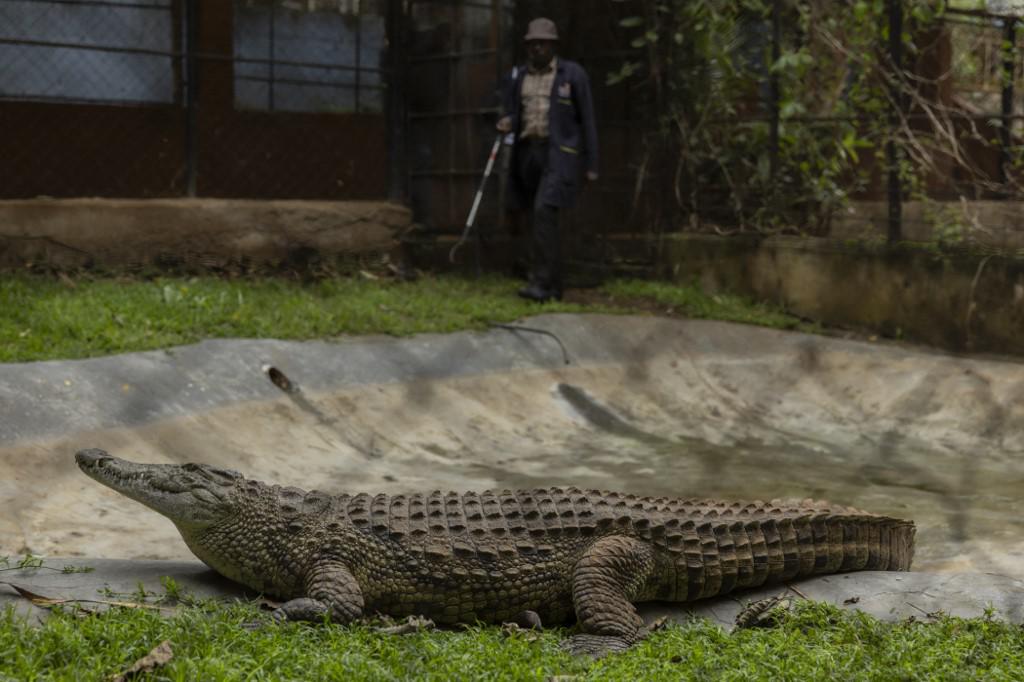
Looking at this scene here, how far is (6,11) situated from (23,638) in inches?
269

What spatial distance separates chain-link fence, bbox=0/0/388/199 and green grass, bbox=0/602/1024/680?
6.30 meters

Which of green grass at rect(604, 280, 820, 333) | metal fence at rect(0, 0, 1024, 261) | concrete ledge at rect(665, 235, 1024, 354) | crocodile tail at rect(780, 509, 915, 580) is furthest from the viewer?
green grass at rect(604, 280, 820, 333)

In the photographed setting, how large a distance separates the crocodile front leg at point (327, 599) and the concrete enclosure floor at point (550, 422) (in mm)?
974

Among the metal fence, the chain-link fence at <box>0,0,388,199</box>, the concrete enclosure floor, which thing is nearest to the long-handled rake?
the metal fence

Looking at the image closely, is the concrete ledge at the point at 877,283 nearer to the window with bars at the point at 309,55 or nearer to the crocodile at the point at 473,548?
the window with bars at the point at 309,55

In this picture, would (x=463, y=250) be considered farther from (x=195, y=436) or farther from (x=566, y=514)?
(x=566, y=514)

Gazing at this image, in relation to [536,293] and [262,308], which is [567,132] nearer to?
[536,293]

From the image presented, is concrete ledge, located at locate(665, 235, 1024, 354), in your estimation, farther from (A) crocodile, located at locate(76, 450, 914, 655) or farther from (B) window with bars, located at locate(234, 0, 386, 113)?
(A) crocodile, located at locate(76, 450, 914, 655)

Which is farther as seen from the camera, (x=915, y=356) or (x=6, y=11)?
(x=6, y=11)

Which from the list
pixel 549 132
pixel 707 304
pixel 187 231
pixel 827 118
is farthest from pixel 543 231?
pixel 187 231

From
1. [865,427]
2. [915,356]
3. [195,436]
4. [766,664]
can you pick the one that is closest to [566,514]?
[766,664]

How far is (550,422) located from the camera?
7.29 metres

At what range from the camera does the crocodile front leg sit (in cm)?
378

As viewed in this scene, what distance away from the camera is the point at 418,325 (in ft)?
26.4
